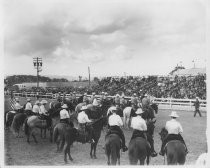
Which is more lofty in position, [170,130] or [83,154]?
[170,130]

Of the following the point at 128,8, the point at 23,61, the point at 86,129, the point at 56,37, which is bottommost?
the point at 86,129

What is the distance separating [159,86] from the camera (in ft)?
91.5

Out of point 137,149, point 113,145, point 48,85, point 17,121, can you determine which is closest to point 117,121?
point 113,145

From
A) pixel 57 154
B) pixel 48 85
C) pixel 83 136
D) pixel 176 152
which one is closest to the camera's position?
pixel 176 152

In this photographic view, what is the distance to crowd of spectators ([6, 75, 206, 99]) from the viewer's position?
80.1 ft

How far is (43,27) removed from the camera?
41.6 ft

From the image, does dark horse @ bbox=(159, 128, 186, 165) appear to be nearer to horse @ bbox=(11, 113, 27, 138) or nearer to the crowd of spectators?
horse @ bbox=(11, 113, 27, 138)

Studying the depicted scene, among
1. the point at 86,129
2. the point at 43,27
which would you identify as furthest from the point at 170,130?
the point at 43,27

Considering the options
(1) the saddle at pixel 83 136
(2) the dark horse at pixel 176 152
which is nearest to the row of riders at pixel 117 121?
(1) the saddle at pixel 83 136

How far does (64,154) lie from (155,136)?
182 inches

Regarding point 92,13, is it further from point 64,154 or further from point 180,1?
point 64,154

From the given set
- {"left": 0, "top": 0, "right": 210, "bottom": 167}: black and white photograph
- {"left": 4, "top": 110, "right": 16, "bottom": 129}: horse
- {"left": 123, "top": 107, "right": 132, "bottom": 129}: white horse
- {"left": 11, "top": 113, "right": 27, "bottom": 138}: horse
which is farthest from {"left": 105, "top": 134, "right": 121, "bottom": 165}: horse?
{"left": 4, "top": 110, "right": 16, "bottom": 129}: horse

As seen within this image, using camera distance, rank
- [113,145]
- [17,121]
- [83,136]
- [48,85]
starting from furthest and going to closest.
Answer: [48,85], [17,121], [83,136], [113,145]

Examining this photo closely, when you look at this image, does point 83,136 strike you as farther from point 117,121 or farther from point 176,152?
point 176,152
